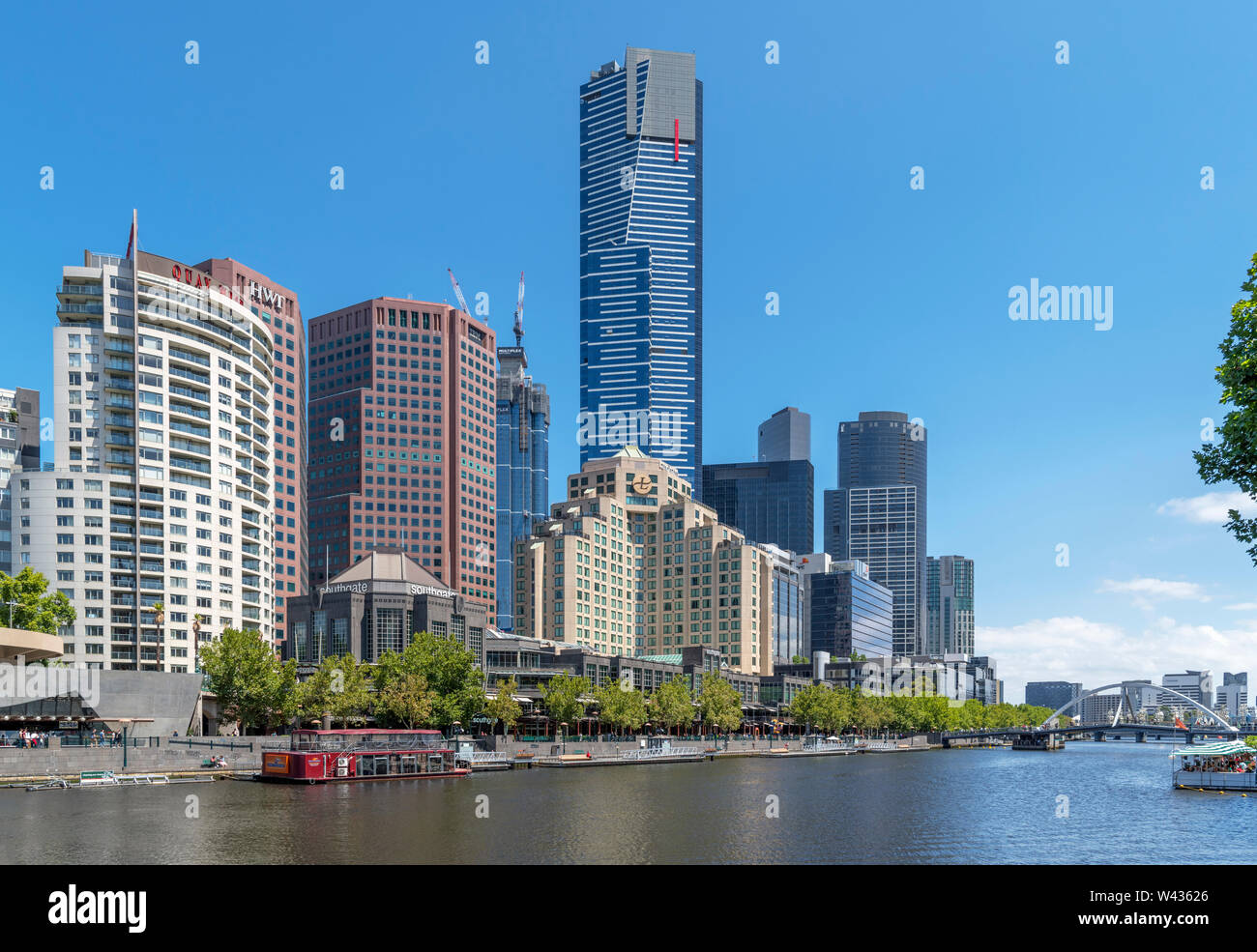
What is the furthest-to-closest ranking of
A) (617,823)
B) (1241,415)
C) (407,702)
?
(407,702) → (617,823) → (1241,415)

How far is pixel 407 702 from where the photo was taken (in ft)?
433

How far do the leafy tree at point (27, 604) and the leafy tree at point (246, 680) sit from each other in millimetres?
16474

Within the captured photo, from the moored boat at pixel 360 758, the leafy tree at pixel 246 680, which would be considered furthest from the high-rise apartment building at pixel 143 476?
the moored boat at pixel 360 758

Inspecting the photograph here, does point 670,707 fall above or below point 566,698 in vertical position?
below

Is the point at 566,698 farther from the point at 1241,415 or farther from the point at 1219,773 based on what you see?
the point at 1241,415

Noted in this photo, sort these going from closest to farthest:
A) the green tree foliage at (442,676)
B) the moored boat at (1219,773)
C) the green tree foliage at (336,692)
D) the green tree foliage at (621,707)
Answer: the moored boat at (1219,773)
the green tree foliage at (336,692)
the green tree foliage at (442,676)
the green tree foliage at (621,707)

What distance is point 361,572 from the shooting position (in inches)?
7274

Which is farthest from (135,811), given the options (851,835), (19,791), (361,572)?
(361,572)

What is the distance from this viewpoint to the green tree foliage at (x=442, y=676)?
13775cm

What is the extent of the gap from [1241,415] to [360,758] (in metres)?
87.9

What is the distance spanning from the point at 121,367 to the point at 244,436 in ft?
77.0

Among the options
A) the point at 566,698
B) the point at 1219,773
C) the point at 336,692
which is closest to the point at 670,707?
the point at 566,698

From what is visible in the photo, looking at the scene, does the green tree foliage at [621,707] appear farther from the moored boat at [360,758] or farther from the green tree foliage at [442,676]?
the moored boat at [360,758]
